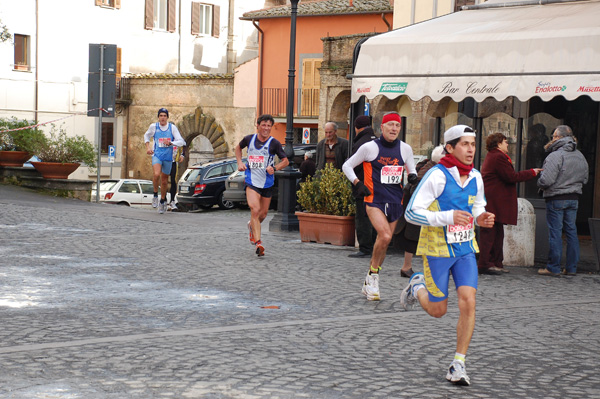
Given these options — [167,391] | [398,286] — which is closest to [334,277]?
[398,286]

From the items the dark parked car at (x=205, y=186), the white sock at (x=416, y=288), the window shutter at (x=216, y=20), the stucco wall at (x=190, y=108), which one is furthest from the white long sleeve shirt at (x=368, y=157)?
the window shutter at (x=216, y=20)

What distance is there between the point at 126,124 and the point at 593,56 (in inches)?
1392

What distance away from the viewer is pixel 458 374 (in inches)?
234

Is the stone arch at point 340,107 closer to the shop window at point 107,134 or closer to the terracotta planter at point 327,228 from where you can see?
the shop window at point 107,134

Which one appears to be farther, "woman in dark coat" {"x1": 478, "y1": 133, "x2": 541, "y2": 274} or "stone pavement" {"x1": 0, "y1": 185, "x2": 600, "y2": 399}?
"woman in dark coat" {"x1": 478, "y1": 133, "x2": 541, "y2": 274}

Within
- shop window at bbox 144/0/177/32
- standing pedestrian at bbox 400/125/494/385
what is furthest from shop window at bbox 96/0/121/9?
standing pedestrian at bbox 400/125/494/385

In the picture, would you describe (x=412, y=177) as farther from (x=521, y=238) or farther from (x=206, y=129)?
(x=206, y=129)

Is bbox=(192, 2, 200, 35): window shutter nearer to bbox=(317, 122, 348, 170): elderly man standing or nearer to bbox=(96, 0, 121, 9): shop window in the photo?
bbox=(96, 0, 121, 9): shop window

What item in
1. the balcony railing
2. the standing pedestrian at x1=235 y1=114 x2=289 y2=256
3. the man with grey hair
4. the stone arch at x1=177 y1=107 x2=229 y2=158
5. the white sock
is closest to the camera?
the white sock

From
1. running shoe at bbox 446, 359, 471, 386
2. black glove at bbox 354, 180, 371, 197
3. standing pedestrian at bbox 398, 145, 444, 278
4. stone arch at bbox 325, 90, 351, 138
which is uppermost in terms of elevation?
stone arch at bbox 325, 90, 351, 138

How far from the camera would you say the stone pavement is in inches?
231

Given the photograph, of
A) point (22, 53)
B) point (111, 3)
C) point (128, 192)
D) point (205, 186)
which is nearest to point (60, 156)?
point (205, 186)

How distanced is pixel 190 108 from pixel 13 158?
21.0 meters

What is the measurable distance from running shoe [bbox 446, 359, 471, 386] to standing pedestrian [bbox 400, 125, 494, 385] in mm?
222
